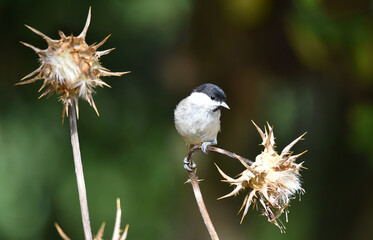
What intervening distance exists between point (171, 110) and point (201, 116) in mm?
3463

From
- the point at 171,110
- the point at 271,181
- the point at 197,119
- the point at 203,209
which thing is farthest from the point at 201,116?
the point at 171,110

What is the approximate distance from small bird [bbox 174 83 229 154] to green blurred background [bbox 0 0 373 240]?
2.14 metres

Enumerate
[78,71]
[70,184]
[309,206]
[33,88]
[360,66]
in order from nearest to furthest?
[78,71], [360,66], [33,88], [70,184], [309,206]

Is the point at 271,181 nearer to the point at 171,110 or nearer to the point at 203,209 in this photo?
the point at 203,209

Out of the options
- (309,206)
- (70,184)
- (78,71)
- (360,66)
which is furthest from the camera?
(309,206)

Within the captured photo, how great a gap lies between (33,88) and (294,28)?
2623 millimetres

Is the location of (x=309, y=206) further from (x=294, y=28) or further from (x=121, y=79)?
(x=121, y=79)

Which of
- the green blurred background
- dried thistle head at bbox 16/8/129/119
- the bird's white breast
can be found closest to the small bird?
the bird's white breast

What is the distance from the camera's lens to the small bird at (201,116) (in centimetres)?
223

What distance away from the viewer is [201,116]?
7.65ft

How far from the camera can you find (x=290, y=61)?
488 cm

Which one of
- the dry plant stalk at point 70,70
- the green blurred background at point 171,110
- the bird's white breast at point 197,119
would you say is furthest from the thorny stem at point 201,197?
the green blurred background at point 171,110

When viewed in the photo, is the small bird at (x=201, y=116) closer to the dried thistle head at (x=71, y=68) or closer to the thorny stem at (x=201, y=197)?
the thorny stem at (x=201, y=197)

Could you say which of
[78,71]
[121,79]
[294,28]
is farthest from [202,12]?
[78,71]
